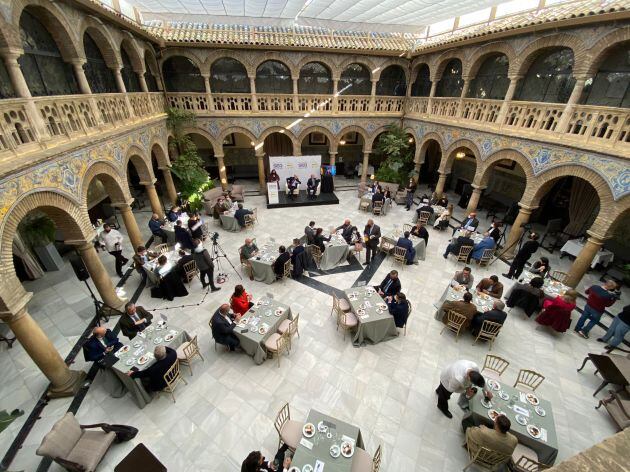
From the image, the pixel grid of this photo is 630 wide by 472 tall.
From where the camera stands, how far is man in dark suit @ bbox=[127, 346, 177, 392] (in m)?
5.82

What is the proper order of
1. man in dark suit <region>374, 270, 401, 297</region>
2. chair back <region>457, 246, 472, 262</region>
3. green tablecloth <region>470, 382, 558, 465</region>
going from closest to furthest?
green tablecloth <region>470, 382, 558, 465</region>, man in dark suit <region>374, 270, 401, 297</region>, chair back <region>457, 246, 472, 262</region>

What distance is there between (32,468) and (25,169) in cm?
563

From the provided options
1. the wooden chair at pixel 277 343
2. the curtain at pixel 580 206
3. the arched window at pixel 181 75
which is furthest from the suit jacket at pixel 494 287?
the arched window at pixel 181 75

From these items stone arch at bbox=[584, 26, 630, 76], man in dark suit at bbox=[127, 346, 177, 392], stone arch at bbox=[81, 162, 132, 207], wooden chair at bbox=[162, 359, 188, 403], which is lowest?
wooden chair at bbox=[162, 359, 188, 403]

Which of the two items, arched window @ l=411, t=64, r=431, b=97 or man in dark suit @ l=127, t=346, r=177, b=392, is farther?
arched window @ l=411, t=64, r=431, b=97

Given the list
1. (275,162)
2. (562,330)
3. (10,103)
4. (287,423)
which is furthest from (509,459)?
(275,162)

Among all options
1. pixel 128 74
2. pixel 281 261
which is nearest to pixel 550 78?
pixel 281 261

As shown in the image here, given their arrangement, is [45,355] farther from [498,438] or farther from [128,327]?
[498,438]

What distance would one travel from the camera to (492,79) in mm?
12930

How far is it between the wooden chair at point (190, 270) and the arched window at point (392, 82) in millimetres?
16084

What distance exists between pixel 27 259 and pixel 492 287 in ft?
51.0

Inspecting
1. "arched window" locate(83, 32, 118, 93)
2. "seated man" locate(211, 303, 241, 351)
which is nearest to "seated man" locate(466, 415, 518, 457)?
"seated man" locate(211, 303, 241, 351)

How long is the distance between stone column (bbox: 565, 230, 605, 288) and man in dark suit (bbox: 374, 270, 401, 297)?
621cm

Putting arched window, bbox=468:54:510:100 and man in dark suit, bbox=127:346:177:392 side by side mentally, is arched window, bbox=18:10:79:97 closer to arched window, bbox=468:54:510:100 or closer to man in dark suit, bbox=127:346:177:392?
man in dark suit, bbox=127:346:177:392
